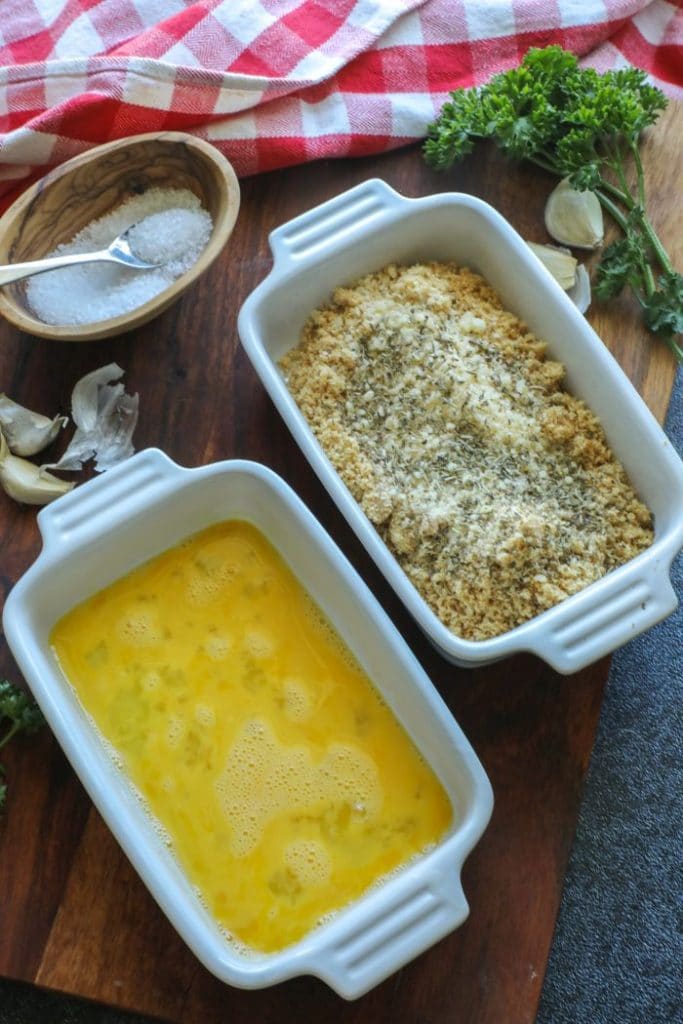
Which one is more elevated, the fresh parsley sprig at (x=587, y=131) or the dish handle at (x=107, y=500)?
the fresh parsley sprig at (x=587, y=131)

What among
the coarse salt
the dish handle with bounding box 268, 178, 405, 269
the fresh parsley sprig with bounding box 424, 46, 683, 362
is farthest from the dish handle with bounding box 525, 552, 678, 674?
the coarse salt

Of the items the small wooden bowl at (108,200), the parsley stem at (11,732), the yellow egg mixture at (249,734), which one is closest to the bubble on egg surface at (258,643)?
the yellow egg mixture at (249,734)

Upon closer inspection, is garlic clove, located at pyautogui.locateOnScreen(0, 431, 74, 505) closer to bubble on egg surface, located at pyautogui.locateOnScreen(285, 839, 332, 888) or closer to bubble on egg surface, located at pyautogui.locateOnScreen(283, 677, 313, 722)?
bubble on egg surface, located at pyautogui.locateOnScreen(283, 677, 313, 722)

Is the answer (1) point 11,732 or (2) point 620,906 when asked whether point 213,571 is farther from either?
(2) point 620,906

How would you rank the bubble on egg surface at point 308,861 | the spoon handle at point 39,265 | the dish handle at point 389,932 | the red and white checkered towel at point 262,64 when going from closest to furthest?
the dish handle at point 389,932
the bubble on egg surface at point 308,861
the spoon handle at point 39,265
the red and white checkered towel at point 262,64

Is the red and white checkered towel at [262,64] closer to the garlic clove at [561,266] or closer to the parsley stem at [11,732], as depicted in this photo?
the garlic clove at [561,266]

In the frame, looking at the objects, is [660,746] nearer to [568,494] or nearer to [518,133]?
[568,494]
